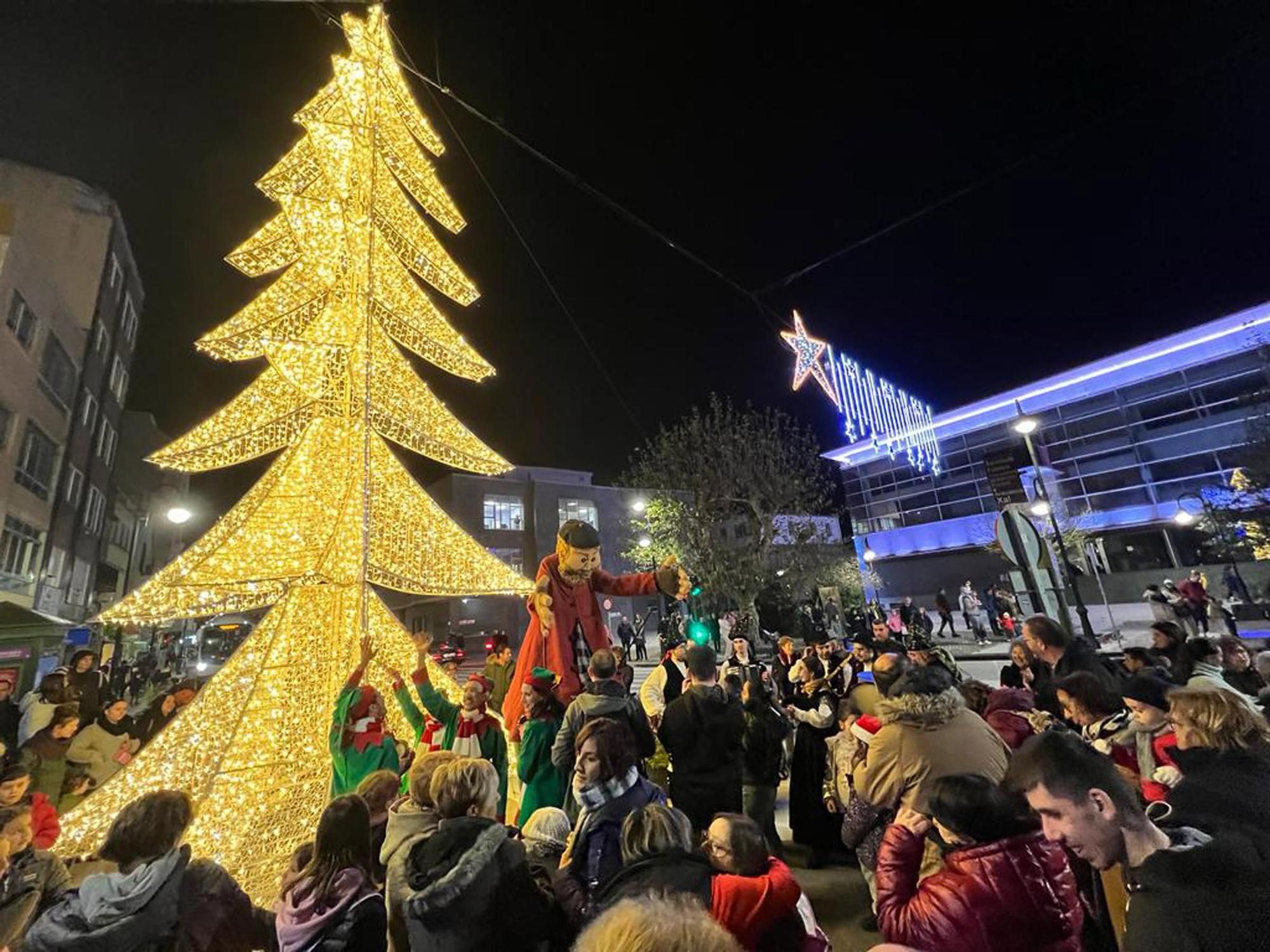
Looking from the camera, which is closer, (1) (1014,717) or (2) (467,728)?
(1) (1014,717)

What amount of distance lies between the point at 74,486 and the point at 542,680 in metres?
29.1

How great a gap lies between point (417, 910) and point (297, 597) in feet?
11.4

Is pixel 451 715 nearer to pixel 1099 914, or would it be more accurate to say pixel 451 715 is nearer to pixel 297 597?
pixel 297 597

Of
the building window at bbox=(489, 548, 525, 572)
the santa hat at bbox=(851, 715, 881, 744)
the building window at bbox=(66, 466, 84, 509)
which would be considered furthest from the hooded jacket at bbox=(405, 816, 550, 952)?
the building window at bbox=(489, 548, 525, 572)

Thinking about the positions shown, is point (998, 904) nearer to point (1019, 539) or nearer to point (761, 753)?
point (761, 753)

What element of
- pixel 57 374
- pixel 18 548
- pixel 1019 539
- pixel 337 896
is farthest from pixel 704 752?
pixel 57 374

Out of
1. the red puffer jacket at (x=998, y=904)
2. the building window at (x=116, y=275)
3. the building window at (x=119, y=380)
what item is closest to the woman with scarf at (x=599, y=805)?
the red puffer jacket at (x=998, y=904)

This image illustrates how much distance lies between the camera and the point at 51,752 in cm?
515

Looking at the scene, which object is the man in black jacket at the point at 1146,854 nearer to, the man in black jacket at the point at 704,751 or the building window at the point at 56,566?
the man in black jacket at the point at 704,751

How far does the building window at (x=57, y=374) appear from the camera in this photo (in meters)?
19.1

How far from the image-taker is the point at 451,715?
13.7ft

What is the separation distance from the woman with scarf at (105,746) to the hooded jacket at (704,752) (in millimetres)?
→ 5637

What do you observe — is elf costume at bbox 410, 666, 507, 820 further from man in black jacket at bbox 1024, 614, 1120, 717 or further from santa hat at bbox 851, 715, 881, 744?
man in black jacket at bbox 1024, 614, 1120, 717

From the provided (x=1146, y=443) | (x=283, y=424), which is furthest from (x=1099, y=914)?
(x=1146, y=443)
